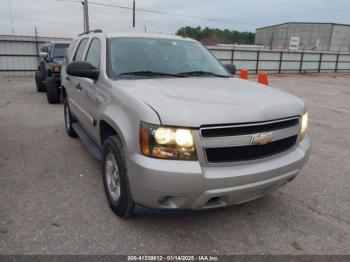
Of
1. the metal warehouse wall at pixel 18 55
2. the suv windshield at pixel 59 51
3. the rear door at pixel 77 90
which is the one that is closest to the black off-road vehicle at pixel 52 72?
the suv windshield at pixel 59 51

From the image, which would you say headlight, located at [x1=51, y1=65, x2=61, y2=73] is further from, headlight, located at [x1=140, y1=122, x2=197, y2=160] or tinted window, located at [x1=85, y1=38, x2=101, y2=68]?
headlight, located at [x1=140, y1=122, x2=197, y2=160]

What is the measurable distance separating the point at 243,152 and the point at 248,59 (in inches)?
870

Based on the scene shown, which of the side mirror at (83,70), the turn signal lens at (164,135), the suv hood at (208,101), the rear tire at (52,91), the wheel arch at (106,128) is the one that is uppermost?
the side mirror at (83,70)

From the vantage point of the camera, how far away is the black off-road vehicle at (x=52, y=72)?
352 inches

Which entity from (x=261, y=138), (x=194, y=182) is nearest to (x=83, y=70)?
(x=194, y=182)

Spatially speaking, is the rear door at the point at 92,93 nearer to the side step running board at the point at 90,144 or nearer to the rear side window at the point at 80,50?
the side step running board at the point at 90,144

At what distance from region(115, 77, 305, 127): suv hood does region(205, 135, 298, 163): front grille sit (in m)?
0.22

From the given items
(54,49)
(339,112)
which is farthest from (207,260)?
(54,49)

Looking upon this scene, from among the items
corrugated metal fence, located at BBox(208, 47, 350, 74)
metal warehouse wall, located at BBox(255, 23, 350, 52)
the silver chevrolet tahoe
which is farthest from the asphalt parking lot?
metal warehouse wall, located at BBox(255, 23, 350, 52)

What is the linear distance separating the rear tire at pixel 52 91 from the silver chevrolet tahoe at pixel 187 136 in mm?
5925

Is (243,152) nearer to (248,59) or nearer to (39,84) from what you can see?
(39,84)

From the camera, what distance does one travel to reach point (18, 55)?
57.3 ft

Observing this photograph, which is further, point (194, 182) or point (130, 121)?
point (130, 121)

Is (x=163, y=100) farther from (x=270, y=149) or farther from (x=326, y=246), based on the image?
(x=326, y=246)
